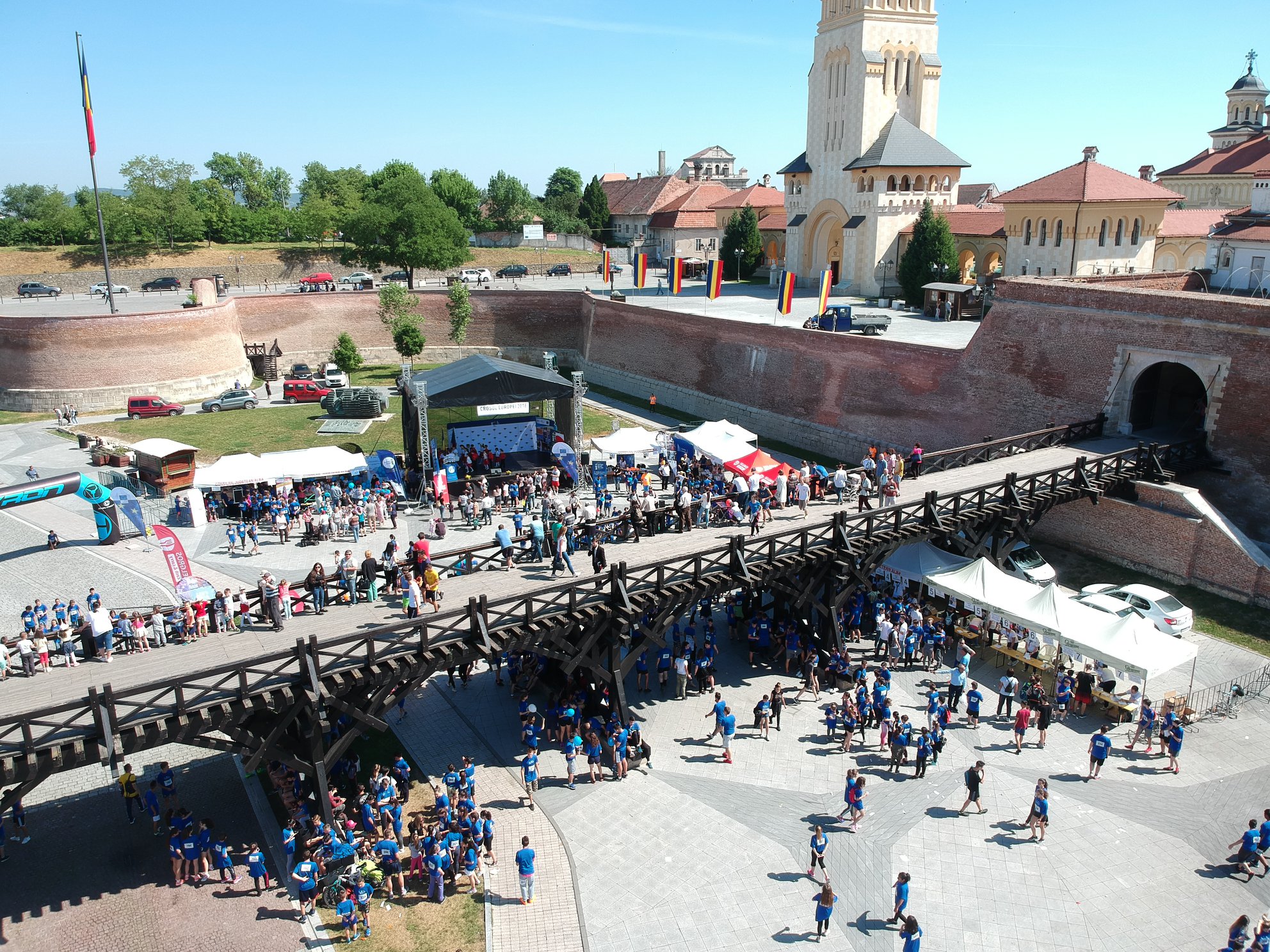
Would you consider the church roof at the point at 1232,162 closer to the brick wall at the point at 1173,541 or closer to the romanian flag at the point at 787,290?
the romanian flag at the point at 787,290

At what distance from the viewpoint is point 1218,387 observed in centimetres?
2189

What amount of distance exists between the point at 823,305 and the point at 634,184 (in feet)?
184

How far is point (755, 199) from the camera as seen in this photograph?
2564 inches

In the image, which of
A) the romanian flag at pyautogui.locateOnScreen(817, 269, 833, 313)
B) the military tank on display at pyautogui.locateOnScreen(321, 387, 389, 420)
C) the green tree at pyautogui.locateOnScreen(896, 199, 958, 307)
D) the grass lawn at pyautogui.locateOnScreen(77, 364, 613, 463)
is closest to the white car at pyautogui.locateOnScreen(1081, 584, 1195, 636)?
the romanian flag at pyautogui.locateOnScreen(817, 269, 833, 313)

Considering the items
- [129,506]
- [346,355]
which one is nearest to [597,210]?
[346,355]

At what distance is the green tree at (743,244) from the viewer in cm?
5731

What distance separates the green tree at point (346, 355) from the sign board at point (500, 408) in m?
22.1

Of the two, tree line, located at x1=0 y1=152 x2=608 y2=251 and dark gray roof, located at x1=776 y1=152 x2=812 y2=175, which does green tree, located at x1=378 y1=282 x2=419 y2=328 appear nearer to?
tree line, located at x1=0 y1=152 x2=608 y2=251

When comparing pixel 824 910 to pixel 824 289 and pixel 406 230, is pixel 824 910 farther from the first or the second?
pixel 406 230

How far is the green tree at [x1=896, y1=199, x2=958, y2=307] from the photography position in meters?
40.8

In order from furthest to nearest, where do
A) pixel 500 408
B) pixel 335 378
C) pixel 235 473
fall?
Result: pixel 335 378 → pixel 500 408 → pixel 235 473

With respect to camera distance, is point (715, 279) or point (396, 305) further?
point (396, 305)

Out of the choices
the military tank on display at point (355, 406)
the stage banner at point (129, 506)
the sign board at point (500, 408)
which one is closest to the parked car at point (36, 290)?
the military tank on display at point (355, 406)

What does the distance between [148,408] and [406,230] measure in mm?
19599
